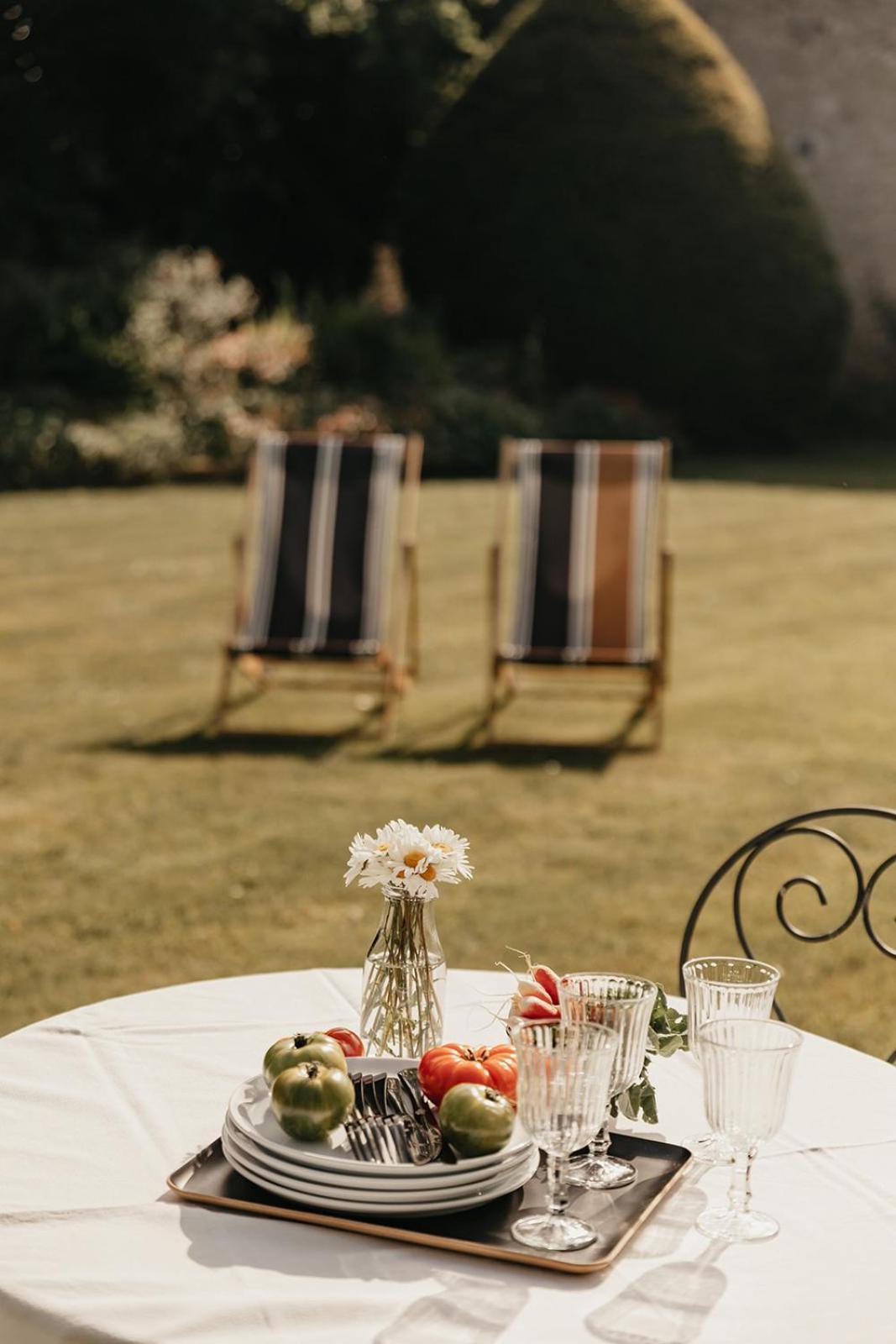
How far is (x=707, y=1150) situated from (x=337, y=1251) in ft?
1.46

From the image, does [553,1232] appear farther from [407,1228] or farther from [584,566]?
[584,566]

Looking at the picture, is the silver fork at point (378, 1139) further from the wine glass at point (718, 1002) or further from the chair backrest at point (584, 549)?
the chair backrest at point (584, 549)

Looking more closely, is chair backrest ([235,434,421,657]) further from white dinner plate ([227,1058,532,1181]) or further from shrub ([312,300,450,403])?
shrub ([312,300,450,403])

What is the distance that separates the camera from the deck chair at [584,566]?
6117mm

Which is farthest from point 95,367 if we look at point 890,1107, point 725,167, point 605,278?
point 890,1107

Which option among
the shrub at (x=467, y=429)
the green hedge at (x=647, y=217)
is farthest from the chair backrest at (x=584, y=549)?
the green hedge at (x=647, y=217)

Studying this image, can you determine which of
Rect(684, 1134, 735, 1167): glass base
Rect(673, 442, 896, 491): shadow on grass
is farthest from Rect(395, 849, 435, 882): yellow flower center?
Rect(673, 442, 896, 491): shadow on grass

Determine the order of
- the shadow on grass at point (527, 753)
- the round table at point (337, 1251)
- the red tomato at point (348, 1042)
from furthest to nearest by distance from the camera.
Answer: the shadow on grass at point (527, 753) → the red tomato at point (348, 1042) → the round table at point (337, 1251)

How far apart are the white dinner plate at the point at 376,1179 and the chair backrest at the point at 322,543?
182 inches

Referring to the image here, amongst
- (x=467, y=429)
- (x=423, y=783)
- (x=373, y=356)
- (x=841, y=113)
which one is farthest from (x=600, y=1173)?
(x=841, y=113)

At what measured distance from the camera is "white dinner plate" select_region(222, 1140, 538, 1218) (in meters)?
1.51

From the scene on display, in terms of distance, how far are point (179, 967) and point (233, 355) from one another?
33.0 ft

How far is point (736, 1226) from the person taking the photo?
1555 mm

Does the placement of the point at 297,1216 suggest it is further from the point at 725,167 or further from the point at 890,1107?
the point at 725,167
